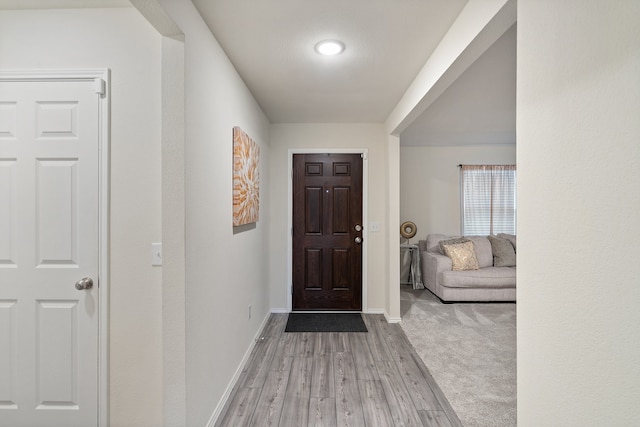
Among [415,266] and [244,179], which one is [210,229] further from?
[415,266]

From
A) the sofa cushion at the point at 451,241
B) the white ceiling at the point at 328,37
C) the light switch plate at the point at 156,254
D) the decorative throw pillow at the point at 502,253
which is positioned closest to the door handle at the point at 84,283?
the light switch plate at the point at 156,254

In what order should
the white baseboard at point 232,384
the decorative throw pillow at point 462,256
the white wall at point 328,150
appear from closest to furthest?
the white baseboard at point 232,384 → the white wall at point 328,150 → the decorative throw pillow at point 462,256

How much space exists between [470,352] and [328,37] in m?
2.88

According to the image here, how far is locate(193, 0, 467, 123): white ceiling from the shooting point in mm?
1693

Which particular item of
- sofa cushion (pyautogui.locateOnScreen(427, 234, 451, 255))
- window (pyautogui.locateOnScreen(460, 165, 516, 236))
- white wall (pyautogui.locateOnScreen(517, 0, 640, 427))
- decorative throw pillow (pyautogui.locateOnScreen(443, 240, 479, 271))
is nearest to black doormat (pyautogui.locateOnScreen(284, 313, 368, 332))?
decorative throw pillow (pyautogui.locateOnScreen(443, 240, 479, 271))

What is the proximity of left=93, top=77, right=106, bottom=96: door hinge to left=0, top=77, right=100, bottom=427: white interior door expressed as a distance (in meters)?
0.04

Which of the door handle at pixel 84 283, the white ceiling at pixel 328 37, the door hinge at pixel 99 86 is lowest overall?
the door handle at pixel 84 283

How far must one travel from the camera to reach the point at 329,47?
82.0 inches

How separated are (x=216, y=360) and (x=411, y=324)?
2.36m

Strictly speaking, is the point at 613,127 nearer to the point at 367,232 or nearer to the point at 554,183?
the point at 554,183

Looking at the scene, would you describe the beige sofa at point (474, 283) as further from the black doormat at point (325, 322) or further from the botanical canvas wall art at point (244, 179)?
the botanical canvas wall art at point (244, 179)

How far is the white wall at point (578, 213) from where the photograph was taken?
0.76 meters

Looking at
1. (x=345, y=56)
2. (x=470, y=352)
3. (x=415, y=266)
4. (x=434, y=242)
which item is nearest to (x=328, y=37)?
(x=345, y=56)

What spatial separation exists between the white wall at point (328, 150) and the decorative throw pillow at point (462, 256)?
130 cm
